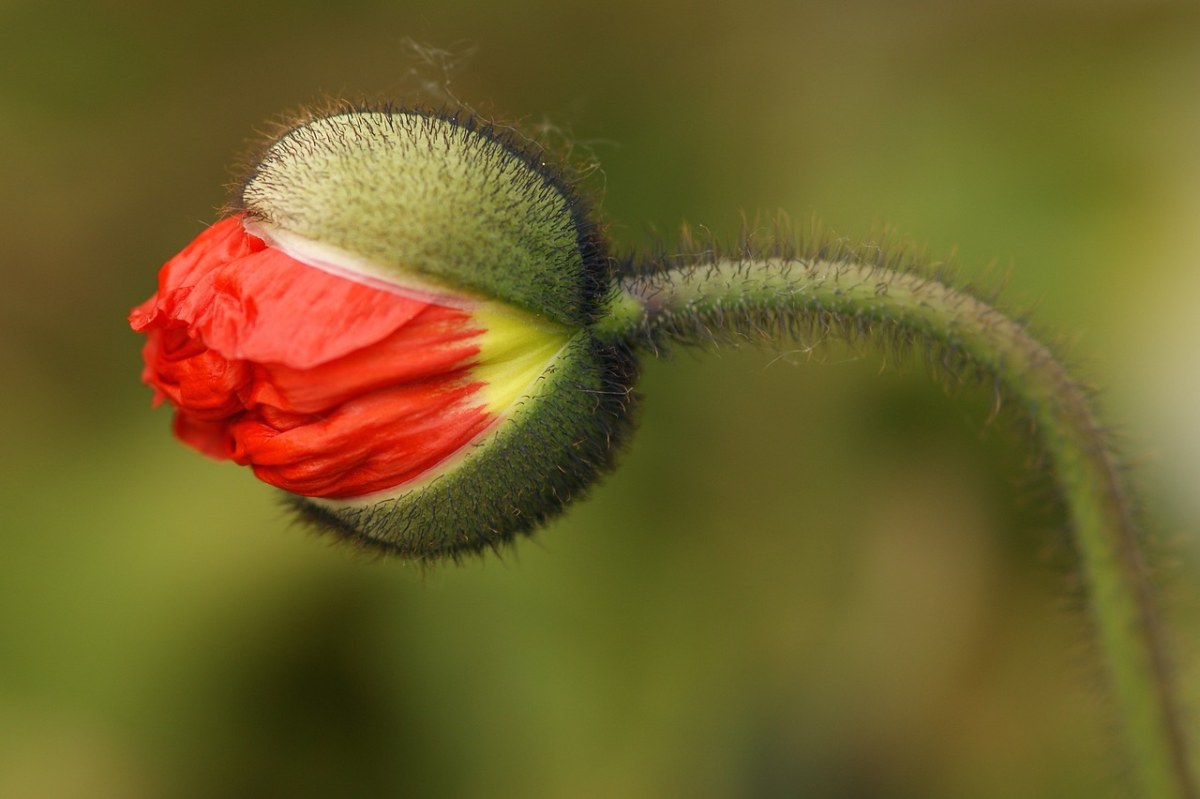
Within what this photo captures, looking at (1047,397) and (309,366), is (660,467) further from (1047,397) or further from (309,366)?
(309,366)

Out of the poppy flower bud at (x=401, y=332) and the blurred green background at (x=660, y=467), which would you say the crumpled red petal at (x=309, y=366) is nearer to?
the poppy flower bud at (x=401, y=332)

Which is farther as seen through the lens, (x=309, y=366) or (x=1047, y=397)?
(x=1047, y=397)

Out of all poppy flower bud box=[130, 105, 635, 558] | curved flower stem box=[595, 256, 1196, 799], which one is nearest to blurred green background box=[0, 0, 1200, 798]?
curved flower stem box=[595, 256, 1196, 799]

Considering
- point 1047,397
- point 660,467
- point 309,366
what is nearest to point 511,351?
point 309,366

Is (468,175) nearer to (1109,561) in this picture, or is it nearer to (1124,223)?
(1109,561)

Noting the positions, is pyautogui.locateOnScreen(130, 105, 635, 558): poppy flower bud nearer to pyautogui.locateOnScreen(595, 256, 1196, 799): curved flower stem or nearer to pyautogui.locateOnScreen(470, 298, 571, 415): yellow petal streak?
pyautogui.locateOnScreen(470, 298, 571, 415): yellow petal streak
